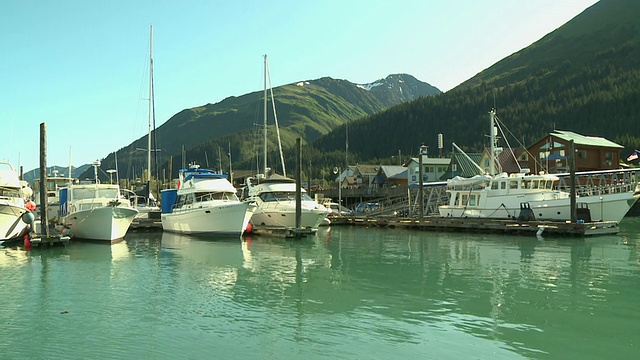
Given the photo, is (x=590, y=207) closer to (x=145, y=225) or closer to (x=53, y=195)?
(x=145, y=225)

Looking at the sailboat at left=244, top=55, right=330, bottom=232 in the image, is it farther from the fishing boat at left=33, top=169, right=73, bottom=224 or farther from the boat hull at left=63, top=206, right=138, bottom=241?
the fishing boat at left=33, top=169, right=73, bottom=224

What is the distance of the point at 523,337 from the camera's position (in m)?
11.7

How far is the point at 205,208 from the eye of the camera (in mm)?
35406

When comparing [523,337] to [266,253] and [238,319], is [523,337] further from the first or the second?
[266,253]

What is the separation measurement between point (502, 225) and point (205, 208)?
2208cm

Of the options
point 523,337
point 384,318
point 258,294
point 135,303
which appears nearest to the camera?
point 523,337

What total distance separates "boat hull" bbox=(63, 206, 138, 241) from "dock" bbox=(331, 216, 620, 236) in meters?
23.5

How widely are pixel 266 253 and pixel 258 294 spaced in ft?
37.0

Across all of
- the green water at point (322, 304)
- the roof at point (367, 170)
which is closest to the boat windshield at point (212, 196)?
the green water at point (322, 304)

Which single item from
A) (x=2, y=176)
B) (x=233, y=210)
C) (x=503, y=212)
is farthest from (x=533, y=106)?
(x=2, y=176)

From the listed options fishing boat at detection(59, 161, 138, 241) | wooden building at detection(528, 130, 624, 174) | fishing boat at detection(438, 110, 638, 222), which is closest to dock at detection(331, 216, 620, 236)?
fishing boat at detection(438, 110, 638, 222)

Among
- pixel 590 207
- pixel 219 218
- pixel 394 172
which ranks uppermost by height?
pixel 394 172

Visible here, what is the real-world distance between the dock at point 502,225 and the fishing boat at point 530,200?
2.18m

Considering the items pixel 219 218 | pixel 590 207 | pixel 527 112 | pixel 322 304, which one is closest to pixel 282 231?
pixel 219 218
